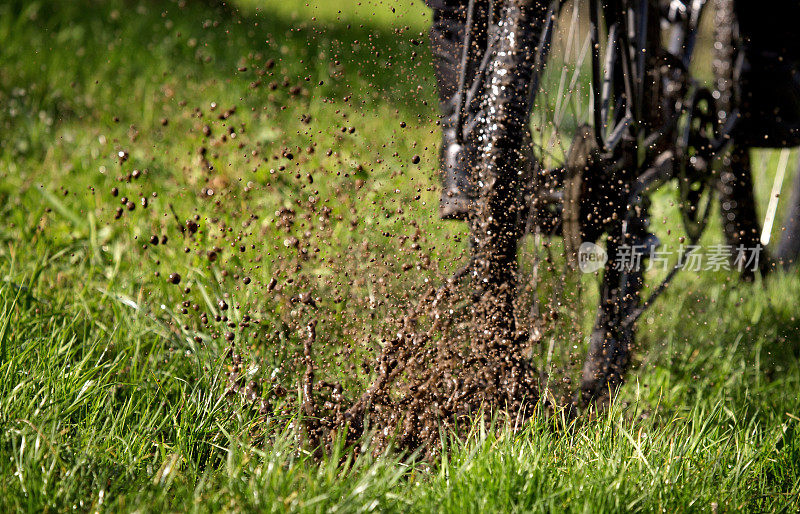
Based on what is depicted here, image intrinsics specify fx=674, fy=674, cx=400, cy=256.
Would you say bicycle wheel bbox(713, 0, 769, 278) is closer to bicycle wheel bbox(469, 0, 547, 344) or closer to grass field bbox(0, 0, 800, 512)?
grass field bbox(0, 0, 800, 512)

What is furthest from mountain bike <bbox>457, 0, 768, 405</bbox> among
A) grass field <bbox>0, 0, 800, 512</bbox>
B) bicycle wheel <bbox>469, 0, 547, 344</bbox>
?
grass field <bbox>0, 0, 800, 512</bbox>

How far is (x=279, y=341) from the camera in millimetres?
2006

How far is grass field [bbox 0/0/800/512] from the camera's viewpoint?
1405 millimetres

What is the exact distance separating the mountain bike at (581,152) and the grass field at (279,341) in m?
0.15

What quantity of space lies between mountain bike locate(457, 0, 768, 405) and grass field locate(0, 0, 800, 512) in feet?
0.51

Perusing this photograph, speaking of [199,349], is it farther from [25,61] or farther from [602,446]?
[25,61]

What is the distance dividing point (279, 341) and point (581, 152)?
1.03m

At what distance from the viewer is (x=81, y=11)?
5.25 metres

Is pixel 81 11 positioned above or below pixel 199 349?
above

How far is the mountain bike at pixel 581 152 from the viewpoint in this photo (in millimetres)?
1682

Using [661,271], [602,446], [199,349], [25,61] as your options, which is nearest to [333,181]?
[199,349]

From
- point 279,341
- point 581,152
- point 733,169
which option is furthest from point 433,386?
point 733,169

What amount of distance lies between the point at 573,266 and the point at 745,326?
1116 millimetres

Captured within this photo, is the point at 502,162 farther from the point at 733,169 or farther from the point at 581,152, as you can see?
the point at 733,169
